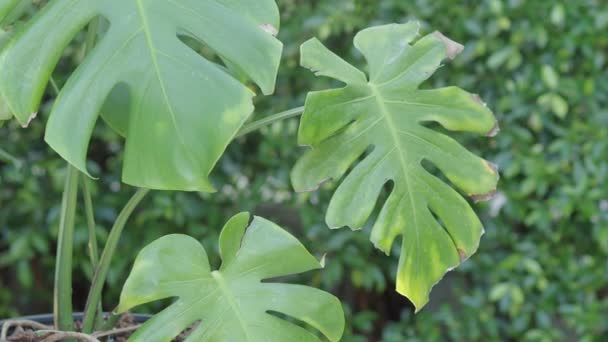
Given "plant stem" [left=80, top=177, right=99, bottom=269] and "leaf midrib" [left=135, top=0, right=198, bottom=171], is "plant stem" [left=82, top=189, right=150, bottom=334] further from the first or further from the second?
"leaf midrib" [left=135, top=0, right=198, bottom=171]

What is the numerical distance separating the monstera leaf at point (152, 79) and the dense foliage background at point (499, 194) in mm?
1034

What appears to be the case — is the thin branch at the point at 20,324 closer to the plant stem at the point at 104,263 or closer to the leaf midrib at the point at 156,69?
the plant stem at the point at 104,263

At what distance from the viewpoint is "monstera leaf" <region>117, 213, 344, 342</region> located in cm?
85

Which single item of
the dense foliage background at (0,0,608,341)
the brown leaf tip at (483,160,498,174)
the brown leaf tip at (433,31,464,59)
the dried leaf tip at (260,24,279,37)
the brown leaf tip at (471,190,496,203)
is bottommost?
the dense foliage background at (0,0,608,341)

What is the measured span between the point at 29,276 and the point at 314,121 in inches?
47.8

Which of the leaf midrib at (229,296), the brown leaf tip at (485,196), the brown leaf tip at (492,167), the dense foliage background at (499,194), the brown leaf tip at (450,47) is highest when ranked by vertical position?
the brown leaf tip at (450,47)

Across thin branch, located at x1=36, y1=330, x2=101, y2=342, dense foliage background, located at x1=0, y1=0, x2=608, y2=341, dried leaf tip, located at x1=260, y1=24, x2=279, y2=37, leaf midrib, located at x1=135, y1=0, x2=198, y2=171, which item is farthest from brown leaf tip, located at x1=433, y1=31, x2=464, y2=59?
dense foliage background, located at x1=0, y1=0, x2=608, y2=341

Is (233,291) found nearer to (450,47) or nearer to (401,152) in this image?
(401,152)

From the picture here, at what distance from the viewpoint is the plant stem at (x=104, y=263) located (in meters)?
0.97

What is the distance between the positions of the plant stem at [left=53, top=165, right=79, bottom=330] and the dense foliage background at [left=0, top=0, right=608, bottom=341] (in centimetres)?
85

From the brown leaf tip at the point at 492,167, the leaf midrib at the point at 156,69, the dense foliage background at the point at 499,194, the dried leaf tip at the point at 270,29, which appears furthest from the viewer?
the dense foliage background at the point at 499,194

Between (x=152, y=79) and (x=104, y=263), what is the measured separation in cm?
28

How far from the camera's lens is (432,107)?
3.43 feet

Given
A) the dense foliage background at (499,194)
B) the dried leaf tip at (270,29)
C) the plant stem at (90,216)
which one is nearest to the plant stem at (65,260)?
the plant stem at (90,216)
